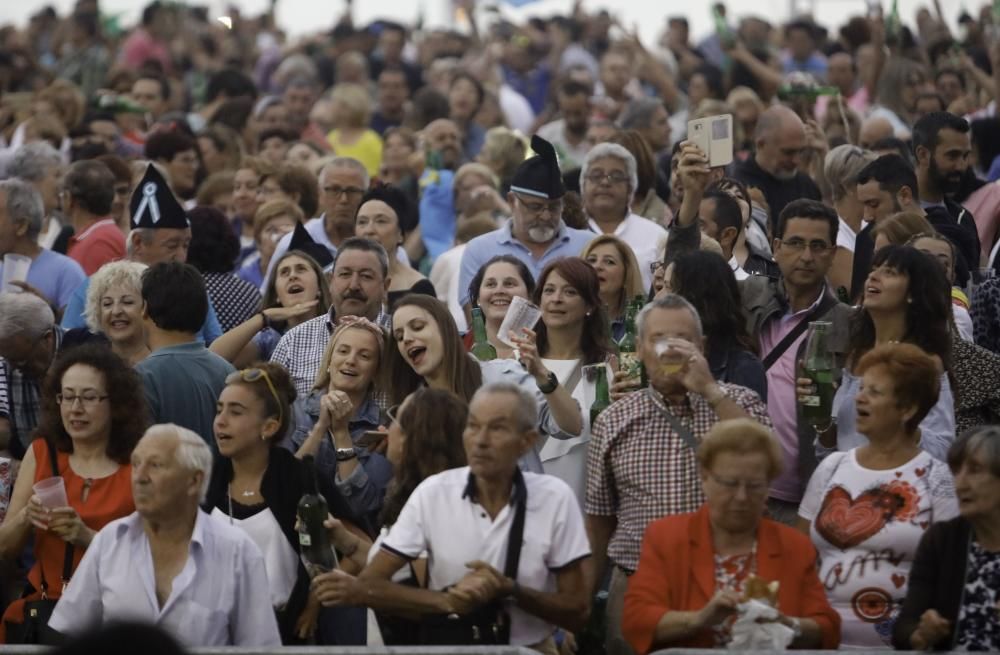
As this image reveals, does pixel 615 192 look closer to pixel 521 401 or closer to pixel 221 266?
pixel 221 266

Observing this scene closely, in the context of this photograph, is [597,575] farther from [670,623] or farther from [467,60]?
[467,60]

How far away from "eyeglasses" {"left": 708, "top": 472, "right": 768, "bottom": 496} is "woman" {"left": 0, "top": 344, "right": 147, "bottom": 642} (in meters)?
2.47

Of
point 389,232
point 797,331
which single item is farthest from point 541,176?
point 797,331

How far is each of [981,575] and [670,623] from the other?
107 centimetres

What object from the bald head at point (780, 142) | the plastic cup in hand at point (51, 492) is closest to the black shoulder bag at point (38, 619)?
the plastic cup in hand at point (51, 492)

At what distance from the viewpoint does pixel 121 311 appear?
9.11 meters

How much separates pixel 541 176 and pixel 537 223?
257mm

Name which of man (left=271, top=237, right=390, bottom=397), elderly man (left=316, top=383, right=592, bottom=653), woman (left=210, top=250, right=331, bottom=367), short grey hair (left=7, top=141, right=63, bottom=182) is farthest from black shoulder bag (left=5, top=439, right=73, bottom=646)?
short grey hair (left=7, top=141, right=63, bottom=182)

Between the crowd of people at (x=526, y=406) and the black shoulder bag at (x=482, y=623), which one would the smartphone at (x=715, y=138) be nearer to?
the crowd of people at (x=526, y=406)

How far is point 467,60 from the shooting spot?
69.8ft

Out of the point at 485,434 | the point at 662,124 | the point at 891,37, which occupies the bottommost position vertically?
the point at 485,434

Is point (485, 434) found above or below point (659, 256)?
below

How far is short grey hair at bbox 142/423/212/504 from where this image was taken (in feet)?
23.8

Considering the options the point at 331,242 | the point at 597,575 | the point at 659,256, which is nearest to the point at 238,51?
the point at 331,242
